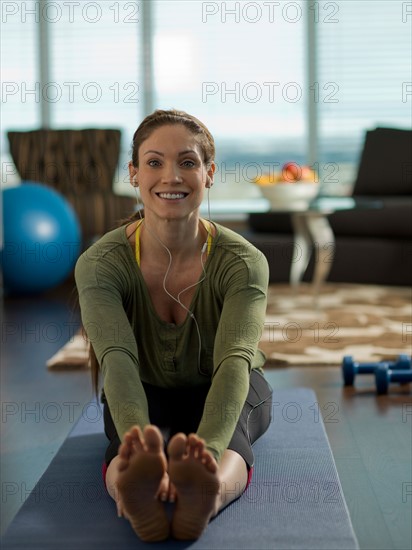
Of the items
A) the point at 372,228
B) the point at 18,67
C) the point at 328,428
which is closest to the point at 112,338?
the point at 328,428

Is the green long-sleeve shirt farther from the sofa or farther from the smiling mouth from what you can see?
the sofa

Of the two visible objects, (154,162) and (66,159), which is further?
(66,159)

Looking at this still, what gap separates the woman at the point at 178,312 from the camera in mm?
1894

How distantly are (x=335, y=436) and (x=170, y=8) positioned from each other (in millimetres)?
4716

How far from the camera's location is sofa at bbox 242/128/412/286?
491 cm

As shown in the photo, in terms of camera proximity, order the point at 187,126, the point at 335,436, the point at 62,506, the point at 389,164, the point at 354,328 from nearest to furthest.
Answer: the point at 62,506 → the point at 187,126 → the point at 335,436 → the point at 354,328 → the point at 389,164

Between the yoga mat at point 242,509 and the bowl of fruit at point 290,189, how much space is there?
2.19m

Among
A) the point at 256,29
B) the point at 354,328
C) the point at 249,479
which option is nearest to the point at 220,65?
the point at 256,29

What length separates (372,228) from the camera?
195 inches

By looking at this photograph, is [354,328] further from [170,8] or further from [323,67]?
[170,8]

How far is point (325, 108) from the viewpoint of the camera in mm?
6523

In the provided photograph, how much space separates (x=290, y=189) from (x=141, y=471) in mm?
2957

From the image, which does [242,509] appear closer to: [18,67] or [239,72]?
[239,72]

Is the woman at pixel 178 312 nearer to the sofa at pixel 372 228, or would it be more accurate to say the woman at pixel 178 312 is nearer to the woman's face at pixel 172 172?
the woman's face at pixel 172 172
